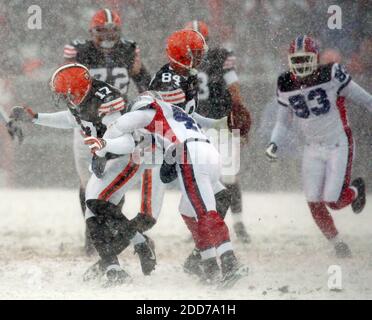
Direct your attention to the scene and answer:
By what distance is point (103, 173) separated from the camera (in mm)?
5129

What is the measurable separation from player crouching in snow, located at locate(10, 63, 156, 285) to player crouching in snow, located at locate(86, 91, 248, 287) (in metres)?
A: 0.18

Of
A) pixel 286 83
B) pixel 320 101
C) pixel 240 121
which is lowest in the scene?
pixel 240 121

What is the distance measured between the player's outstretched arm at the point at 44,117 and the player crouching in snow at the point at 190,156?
20.3 inches

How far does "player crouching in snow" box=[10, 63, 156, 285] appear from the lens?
4.98m

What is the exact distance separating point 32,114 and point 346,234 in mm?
3057

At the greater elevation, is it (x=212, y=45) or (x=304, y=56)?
(x=212, y=45)

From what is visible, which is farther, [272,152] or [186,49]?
[272,152]

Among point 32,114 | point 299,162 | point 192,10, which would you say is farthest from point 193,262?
point 192,10

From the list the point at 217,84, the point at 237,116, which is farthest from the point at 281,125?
the point at 217,84

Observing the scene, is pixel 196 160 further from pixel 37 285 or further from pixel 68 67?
pixel 37 285

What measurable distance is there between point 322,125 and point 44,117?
1.96 meters

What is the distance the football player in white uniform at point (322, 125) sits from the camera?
599 centimetres

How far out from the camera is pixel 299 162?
8.93 m

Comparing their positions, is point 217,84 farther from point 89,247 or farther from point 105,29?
point 89,247
